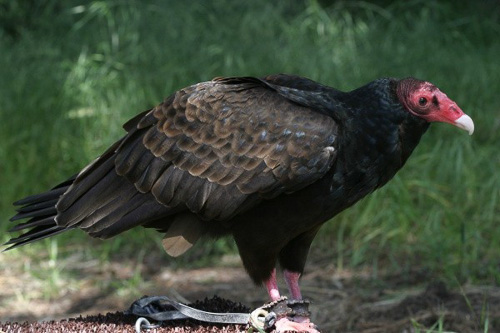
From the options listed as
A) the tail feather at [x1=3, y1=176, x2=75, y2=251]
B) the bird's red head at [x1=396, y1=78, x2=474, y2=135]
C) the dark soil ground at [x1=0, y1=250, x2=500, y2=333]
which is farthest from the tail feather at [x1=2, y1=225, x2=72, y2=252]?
the bird's red head at [x1=396, y1=78, x2=474, y2=135]

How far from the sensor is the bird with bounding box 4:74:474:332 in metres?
3.33

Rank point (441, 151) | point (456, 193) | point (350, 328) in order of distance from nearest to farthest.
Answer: point (350, 328) < point (456, 193) < point (441, 151)

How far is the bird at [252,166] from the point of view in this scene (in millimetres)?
3326

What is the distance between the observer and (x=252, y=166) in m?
3.39

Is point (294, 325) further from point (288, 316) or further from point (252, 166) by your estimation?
point (252, 166)

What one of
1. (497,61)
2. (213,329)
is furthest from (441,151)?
(213,329)

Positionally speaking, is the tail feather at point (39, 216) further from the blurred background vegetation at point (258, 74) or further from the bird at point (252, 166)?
the blurred background vegetation at point (258, 74)

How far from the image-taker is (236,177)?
11.2ft

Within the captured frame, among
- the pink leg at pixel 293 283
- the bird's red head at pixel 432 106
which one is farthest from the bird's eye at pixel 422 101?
the pink leg at pixel 293 283

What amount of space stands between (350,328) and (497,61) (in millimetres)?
4272

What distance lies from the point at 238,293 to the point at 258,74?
2.04 m

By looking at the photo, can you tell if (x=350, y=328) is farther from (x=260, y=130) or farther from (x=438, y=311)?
(x=260, y=130)

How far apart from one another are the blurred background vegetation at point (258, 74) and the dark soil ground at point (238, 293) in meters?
0.15

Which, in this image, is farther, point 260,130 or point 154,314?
point 260,130
